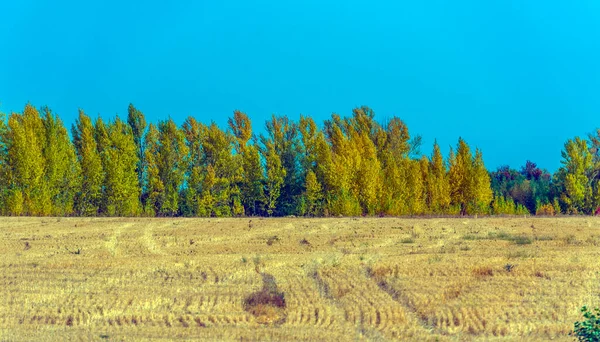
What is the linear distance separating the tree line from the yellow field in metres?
23.6

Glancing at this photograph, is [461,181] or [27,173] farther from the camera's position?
[461,181]

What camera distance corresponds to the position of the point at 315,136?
56.7 meters

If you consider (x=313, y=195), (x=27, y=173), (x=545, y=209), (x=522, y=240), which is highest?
(x=27, y=173)

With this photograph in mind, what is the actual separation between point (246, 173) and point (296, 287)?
3882cm

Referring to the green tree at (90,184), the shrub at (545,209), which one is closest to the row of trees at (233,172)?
the green tree at (90,184)

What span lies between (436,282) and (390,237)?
1019 cm

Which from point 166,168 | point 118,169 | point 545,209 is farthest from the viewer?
point 545,209

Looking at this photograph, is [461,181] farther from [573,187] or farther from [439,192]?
[573,187]

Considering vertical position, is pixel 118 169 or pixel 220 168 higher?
pixel 220 168

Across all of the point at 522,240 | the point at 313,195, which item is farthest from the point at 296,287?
the point at 313,195

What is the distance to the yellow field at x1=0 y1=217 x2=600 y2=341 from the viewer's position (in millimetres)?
12016

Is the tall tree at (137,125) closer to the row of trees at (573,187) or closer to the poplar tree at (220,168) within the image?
the poplar tree at (220,168)

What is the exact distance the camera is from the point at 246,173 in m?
53.7

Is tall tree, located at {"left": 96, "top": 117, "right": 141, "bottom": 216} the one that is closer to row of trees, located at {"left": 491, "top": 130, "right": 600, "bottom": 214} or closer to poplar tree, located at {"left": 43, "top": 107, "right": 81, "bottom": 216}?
poplar tree, located at {"left": 43, "top": 107, "right": 81, "bottom": 216}
